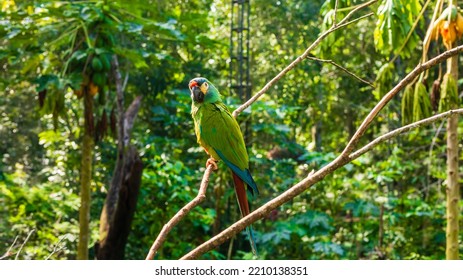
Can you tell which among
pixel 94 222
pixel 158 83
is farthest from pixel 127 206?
pixel 158 83

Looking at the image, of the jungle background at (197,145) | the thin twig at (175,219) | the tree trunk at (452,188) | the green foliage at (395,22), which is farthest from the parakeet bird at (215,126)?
the tree trunk at (452,188)

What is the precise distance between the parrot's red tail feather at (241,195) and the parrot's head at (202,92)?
163 mm

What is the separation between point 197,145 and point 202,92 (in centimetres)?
201

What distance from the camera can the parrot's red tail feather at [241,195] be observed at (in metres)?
0.98

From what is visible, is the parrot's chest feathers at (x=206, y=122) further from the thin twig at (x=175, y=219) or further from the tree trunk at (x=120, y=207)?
the tree trunk at (x=120, y=207)

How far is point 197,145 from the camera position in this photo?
3135 millimetres

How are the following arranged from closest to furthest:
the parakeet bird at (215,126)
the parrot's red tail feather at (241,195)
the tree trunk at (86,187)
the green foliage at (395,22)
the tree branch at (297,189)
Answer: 1. the tree branch at (297,189)
2. the parrot's red tail feather at (241,195)
3. the parakeet bird at (215,126)
4. the green foliage at (395,22)
5. the tree trunk at (86,187)

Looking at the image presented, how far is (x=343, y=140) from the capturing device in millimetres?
3951

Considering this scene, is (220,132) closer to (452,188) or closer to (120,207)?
(452,188)

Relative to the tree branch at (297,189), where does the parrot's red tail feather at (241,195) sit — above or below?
below

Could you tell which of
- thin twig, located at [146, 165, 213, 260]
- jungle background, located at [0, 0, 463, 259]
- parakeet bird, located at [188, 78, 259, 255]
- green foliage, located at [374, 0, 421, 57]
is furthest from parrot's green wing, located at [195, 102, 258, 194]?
jungle background, located at [0, 0, 463, 259]

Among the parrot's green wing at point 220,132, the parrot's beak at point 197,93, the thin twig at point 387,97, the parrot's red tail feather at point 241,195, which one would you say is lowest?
the parrot's red tail feather at point 241,195

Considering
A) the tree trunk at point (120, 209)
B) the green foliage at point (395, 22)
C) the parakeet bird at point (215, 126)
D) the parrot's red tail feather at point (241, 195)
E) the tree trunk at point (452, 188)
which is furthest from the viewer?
the tree trunk at point (120, 209)
